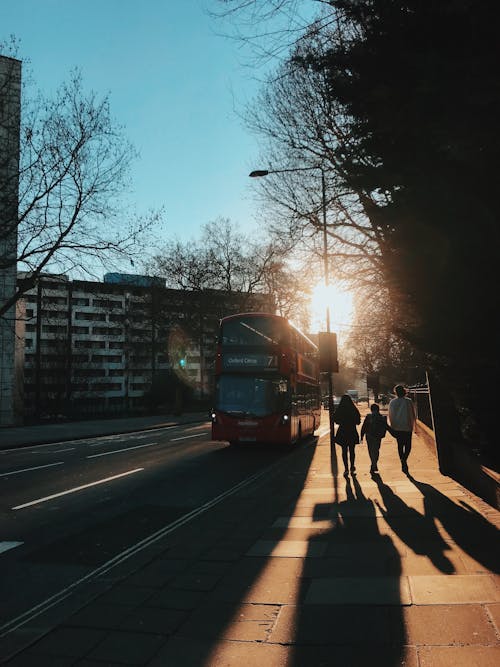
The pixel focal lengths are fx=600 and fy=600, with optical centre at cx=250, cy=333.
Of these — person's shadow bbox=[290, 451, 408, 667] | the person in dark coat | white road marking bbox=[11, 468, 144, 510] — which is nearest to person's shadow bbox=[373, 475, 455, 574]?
person's shadow bbox=[290, 451, 408, 667]

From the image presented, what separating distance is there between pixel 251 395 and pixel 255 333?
1856 millimetres

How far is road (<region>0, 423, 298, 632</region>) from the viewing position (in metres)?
5.22

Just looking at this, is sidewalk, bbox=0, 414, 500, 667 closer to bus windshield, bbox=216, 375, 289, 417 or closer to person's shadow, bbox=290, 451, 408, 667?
person's shadow, bbox=290, 451, 408, 667

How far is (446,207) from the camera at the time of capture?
7.17m

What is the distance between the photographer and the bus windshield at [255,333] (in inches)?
706

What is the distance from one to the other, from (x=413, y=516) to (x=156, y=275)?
4357cm

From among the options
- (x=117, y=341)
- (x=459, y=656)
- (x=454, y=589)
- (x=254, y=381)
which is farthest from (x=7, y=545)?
(x=117, y=341)

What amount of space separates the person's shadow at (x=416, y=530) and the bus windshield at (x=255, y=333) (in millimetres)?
9072

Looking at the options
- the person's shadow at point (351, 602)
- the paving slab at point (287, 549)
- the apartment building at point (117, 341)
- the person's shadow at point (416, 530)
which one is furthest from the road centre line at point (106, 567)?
the apartment building at point (117, 341)

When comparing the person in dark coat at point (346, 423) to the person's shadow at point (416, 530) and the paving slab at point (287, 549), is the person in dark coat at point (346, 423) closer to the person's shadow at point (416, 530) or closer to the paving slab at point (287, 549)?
the person's shadow at point (416, 530)

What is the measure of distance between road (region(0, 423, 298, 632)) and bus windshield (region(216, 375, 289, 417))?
1.33 metres

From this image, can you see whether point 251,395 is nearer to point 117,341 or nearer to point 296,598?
point 296,598

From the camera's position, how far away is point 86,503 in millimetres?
8711

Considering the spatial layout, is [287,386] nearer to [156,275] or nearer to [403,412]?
[403,412]
